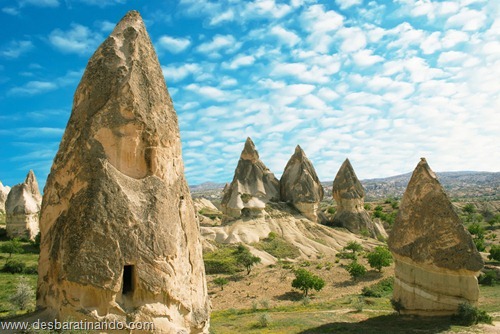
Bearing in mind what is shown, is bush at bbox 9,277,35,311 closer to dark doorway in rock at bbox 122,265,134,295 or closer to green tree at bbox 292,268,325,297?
dark doorway in rock at bbox 122,265,134,295

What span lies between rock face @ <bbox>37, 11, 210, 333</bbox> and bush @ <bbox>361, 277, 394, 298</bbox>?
46.7ft

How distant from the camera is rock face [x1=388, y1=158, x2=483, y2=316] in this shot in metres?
12.0

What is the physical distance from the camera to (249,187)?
140 ft

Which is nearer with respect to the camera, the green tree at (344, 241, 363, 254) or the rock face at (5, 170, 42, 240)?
the rock face at (5, 170, 42, 240)

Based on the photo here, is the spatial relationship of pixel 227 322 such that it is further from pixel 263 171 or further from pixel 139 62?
pixel 263 171

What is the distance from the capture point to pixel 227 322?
1451 centimetres

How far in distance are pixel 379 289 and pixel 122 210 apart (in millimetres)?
17973

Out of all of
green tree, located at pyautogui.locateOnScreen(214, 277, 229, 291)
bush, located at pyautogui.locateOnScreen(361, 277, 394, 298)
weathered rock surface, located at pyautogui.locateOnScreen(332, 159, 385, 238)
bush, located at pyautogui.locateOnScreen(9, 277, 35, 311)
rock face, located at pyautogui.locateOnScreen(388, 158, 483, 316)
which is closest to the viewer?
rock face, located at pyautogui.locateOnScreen(388, 158, 483, 316)

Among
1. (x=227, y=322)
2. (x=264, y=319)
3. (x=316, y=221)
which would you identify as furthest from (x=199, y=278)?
(x=316, y=221)

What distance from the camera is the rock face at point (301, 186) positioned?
41.3m

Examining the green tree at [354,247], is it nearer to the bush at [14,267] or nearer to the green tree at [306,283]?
the green tree at [306,283]

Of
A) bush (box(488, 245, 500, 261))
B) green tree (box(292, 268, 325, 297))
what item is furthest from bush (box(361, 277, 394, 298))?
bush (box(488, 245, 500, 261))

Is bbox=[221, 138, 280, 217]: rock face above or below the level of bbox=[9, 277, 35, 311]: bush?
above

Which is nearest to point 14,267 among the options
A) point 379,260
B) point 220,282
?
point 220,282
